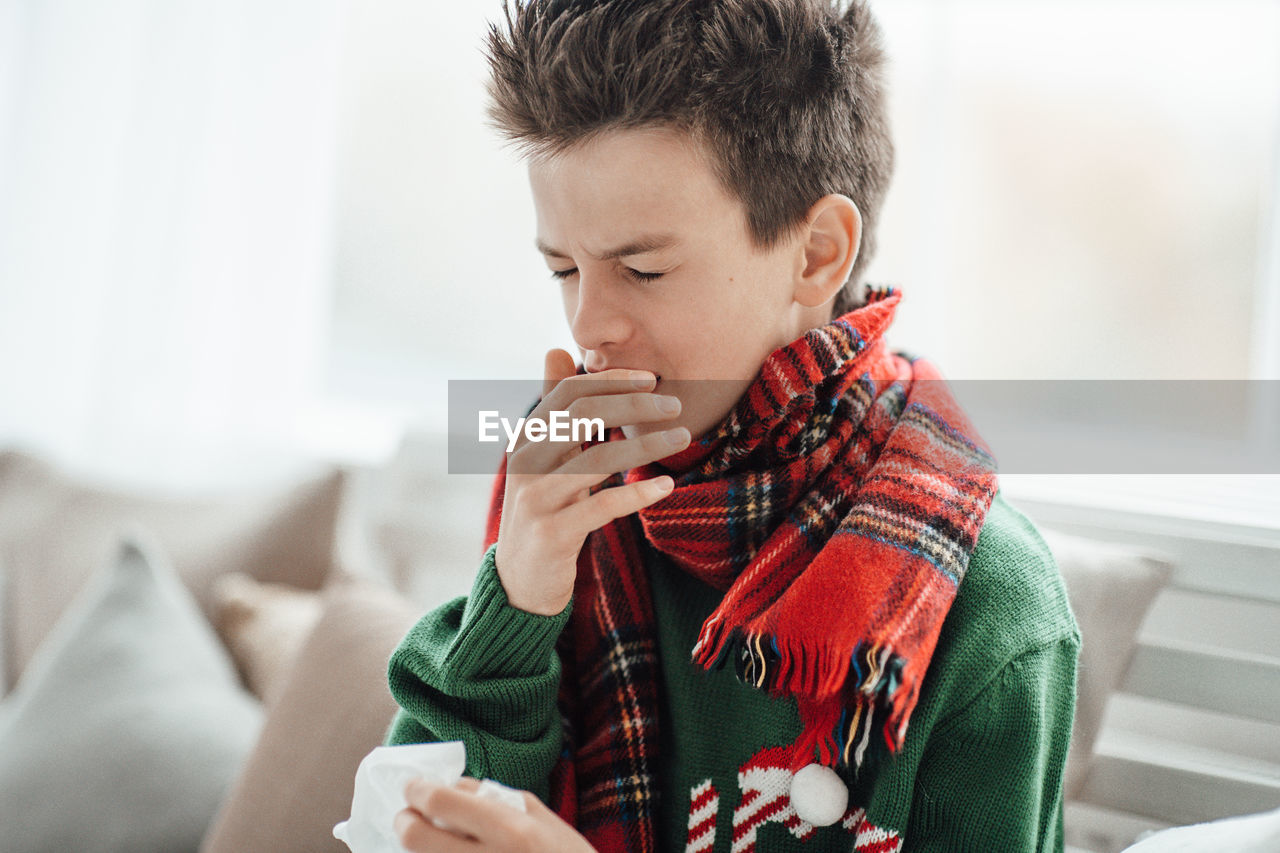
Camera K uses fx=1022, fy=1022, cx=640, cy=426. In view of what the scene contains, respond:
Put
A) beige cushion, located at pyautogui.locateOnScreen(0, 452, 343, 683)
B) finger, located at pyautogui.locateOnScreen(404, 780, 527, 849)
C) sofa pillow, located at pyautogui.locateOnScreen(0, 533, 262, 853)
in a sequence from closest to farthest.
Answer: finger, located at pyautogui.locateOnScreen(404, 780, 527, 849), sofa pillow, located at pyautogui.locateOnScreen(0, 533, 262, 853), beige cushion, located at pyautogui.locateOnScreen(0, 452, 343, 683)

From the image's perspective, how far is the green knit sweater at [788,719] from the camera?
829mm

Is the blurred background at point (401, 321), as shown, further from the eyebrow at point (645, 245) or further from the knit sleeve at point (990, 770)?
the eyebrow at point (645, 245)

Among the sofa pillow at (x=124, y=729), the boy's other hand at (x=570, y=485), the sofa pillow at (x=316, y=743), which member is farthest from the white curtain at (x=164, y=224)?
the boy's other hand at (x=570, y=485)

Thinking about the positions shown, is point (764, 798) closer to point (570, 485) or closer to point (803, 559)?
point (803, 559)

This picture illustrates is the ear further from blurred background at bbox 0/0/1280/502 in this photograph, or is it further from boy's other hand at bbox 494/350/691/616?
blurred background at bbox 0/0/1280/502

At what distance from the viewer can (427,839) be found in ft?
2.31

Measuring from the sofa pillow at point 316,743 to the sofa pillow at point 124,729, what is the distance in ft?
0.41

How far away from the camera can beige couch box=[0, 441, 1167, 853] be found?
1.17m

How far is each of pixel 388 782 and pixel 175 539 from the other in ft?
3.99

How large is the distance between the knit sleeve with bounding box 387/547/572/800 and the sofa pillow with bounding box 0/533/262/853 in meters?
0.55

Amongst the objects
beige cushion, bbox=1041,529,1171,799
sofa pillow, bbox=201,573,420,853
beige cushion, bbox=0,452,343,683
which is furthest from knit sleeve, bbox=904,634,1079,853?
beige cushion, bbox=0,452,343,683

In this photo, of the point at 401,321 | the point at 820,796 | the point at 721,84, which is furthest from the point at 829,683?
the point at 401,321

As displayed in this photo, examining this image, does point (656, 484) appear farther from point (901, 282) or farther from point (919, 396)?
point (901, 282)

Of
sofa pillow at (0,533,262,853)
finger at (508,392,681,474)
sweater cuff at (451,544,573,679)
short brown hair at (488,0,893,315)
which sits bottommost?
sofa pillow at (0,533,262,853)
